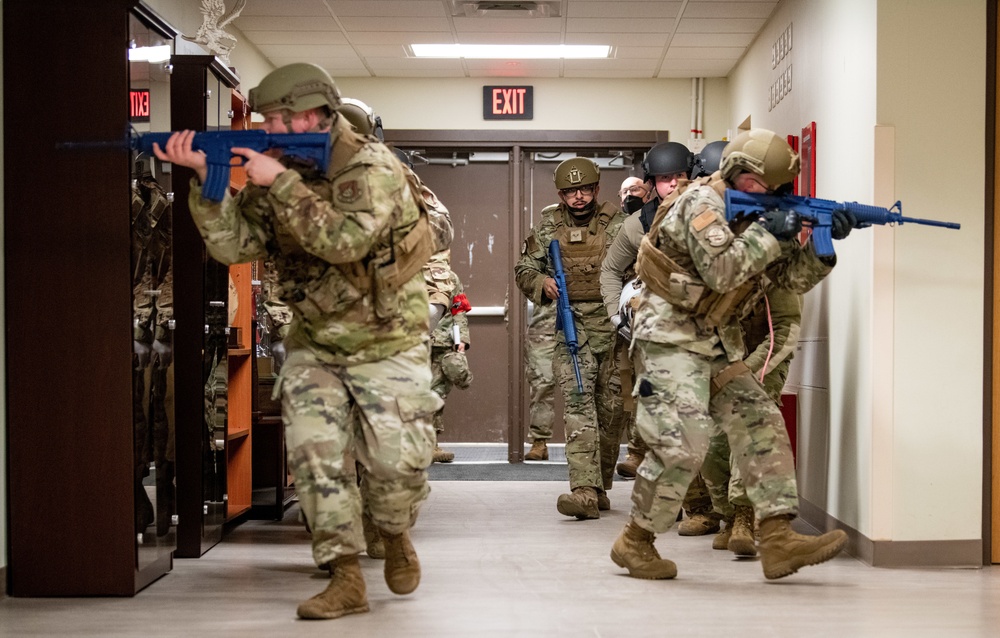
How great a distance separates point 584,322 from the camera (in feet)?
17.5

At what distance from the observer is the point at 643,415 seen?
3652 mm

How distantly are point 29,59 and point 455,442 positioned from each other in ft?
17.4

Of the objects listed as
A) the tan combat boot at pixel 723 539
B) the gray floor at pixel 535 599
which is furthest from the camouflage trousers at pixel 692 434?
the tan combat boot at pixel 723 539

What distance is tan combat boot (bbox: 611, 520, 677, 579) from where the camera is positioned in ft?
12.0

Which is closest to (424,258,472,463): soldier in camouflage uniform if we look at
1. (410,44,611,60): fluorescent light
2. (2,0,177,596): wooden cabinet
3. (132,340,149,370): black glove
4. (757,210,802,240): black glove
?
(410,44,611,60): fluorescent light

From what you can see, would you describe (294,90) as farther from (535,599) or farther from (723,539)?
(723,539)

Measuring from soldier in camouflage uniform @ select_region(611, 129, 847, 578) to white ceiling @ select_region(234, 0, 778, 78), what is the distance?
2735 mm

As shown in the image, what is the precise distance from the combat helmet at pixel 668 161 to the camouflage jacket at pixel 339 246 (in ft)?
6.02

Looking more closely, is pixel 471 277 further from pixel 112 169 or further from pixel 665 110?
pixel 112 169

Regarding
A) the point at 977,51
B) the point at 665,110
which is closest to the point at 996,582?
the point at 977,51

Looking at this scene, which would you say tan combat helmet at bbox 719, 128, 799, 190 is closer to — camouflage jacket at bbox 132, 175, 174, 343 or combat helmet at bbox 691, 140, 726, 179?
combat helmet at bbox 691, 140, 726, 179

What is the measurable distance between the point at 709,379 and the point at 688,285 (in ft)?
1.09

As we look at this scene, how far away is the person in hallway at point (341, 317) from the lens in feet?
10.1

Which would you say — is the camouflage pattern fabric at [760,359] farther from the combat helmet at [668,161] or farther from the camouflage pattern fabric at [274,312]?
the camouflage pattern fabric at [274,312]
